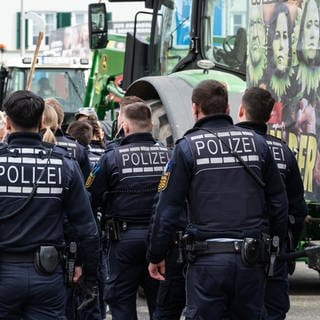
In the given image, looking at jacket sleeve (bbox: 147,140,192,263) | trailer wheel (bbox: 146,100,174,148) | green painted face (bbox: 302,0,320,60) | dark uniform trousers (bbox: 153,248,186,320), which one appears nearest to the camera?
jacket sleeve (bbox: 147,140,192,263)

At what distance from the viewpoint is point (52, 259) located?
6.59 m

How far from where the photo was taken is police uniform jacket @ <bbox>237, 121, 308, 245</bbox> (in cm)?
811

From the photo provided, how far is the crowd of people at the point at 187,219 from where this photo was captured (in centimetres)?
662

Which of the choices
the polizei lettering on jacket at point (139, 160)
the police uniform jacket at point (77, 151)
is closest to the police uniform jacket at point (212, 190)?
the polizei lettering on jacket at point (139, 160)

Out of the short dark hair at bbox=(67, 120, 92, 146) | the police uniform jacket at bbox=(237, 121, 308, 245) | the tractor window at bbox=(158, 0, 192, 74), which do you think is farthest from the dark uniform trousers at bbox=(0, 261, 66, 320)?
the tractor window at bbox=(158, 0, 192, 74)

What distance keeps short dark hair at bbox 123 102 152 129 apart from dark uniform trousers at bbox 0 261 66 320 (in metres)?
2.47

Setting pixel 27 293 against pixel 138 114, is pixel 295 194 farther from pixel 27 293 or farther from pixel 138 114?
pixel 27 293

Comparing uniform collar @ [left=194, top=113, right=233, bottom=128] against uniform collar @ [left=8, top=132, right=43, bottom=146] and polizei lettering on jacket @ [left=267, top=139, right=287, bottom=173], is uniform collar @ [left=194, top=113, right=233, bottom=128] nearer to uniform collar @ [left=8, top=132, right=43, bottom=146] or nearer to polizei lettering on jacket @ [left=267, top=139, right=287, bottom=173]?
polizei lettering on jacket @ [left=267, top=139, right=287, bottom=173]

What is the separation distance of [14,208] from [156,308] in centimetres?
211

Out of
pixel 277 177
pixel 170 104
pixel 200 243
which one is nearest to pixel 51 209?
pixel 200 243

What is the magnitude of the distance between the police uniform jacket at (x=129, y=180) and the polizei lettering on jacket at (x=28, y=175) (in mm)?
1985

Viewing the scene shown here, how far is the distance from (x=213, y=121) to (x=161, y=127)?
3.70 m

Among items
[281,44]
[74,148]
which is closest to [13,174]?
[74,148]

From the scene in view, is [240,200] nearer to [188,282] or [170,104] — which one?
[188,282]
